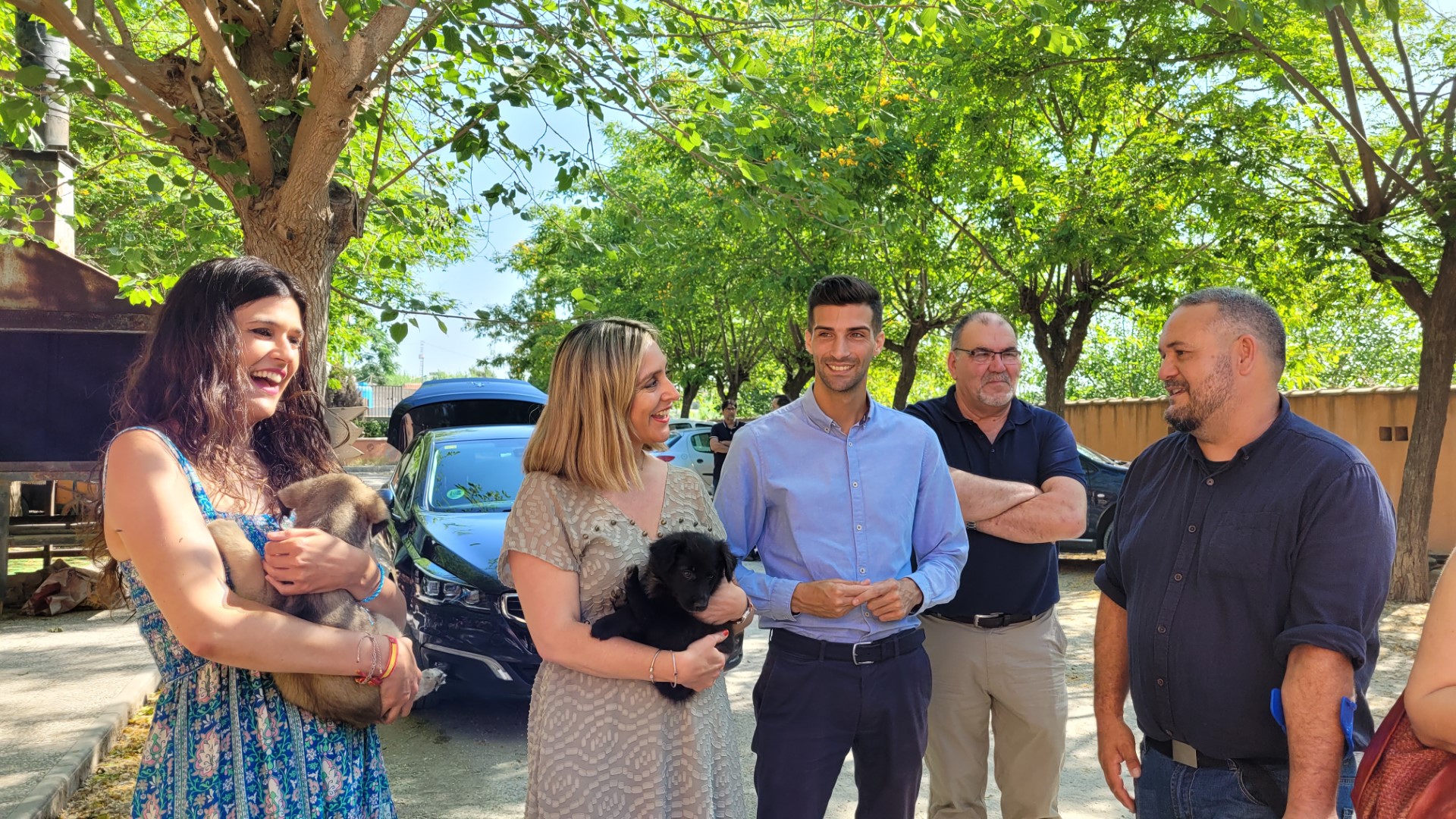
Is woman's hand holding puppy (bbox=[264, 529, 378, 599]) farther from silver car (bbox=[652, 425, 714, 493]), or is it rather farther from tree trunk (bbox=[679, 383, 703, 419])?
tree trunk (bbox=[679, 383, 703, 419])

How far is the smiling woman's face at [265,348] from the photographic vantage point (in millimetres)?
2404

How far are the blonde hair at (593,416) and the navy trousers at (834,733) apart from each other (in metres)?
1.03

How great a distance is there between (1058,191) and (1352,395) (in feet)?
17.7

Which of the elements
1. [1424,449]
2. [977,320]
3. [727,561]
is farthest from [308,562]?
[1424,449]

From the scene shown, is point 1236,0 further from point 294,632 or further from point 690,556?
point 294,632

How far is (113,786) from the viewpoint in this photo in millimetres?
5254

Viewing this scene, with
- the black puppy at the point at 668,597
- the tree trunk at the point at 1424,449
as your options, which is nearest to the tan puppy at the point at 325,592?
the black puppy at the point at 668,597

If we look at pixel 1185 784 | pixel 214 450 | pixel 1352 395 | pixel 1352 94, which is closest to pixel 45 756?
pixel 214 450

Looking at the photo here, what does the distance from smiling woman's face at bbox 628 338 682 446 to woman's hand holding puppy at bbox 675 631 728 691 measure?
2.00 feet

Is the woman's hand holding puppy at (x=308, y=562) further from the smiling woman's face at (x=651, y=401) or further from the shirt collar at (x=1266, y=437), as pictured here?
the shirt collar at (x=1266, y=437)

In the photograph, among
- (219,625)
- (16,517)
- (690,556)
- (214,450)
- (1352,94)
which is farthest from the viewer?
(16,517)

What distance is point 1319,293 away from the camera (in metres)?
12.9

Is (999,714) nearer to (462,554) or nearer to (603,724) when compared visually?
(603,724)

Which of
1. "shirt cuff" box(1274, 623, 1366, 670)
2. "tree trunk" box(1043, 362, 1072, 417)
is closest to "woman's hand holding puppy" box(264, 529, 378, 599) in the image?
"shirt cuff" box(1274, 623, 1366, 670)
